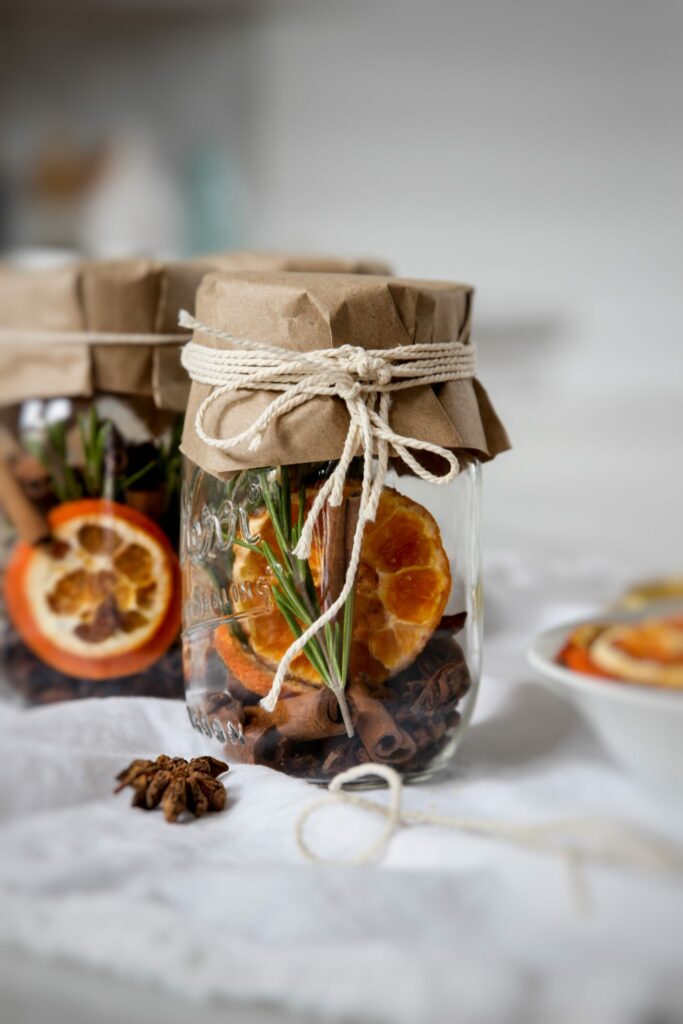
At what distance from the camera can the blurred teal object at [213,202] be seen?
2375 millimetres

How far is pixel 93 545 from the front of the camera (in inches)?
32.2

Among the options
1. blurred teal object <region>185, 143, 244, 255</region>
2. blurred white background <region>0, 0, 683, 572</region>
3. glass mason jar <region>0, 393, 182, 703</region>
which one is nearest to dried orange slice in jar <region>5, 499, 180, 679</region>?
glass mason jar <region>0, 393, 182, 703</region>

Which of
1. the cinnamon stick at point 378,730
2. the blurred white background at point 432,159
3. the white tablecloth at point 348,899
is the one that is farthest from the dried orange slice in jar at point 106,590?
the blurred white background at point 432,159

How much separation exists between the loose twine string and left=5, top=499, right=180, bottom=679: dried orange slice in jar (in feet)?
0.86

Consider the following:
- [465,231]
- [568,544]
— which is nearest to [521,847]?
[568,544]

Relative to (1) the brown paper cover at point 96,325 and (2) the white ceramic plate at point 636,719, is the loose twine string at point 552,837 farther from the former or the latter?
(1) the brown paper cover at point 96,325

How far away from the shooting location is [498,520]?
5.21 feet

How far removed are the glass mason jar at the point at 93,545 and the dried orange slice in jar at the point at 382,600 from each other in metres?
0.18

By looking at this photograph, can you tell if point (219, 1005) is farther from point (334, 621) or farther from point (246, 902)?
point (334, 621)

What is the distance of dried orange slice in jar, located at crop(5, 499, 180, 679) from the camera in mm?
814

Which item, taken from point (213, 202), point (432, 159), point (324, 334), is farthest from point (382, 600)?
point (213, 202)

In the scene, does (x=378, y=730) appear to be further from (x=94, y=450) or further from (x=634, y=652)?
(x=94, y=450)

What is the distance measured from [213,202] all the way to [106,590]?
1.77 m

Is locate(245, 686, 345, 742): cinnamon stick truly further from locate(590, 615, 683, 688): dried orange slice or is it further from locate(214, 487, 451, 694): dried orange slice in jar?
locate(590, 615, 683, 688): dried orange slice
